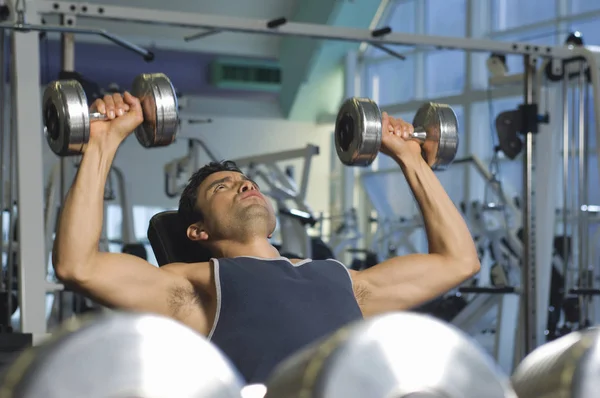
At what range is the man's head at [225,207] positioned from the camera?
6.05ft

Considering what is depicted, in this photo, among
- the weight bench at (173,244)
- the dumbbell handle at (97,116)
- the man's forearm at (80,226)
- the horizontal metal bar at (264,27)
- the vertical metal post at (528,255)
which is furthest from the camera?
the vertical metal post at (528,255)

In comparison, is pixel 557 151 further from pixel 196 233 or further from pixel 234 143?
pixel 234 143

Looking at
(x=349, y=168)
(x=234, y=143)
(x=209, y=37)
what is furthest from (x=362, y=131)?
(x=349, y=168)

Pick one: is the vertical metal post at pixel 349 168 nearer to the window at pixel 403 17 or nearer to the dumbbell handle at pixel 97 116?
the window at pixel 403 17

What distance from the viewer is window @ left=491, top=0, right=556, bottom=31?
8.22 m

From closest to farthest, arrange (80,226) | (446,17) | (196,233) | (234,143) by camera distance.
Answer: (80,226), (196,233), (446,17), (234,143)

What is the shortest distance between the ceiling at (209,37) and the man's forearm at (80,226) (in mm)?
7886

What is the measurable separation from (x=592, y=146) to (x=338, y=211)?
131 inches

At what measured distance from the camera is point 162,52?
9.48 meters

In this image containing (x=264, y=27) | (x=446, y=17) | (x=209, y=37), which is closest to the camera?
(x=264, y=27)

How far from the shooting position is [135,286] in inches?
62.4

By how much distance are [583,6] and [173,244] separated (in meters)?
6.71

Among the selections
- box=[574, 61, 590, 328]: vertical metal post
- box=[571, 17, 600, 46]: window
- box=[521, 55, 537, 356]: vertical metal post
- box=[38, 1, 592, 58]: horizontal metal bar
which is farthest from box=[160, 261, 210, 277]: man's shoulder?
box=[571, 17, 600, 46]: window

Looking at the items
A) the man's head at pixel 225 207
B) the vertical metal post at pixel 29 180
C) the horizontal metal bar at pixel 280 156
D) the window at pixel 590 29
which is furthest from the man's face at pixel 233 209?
the window at pixel 590 29
